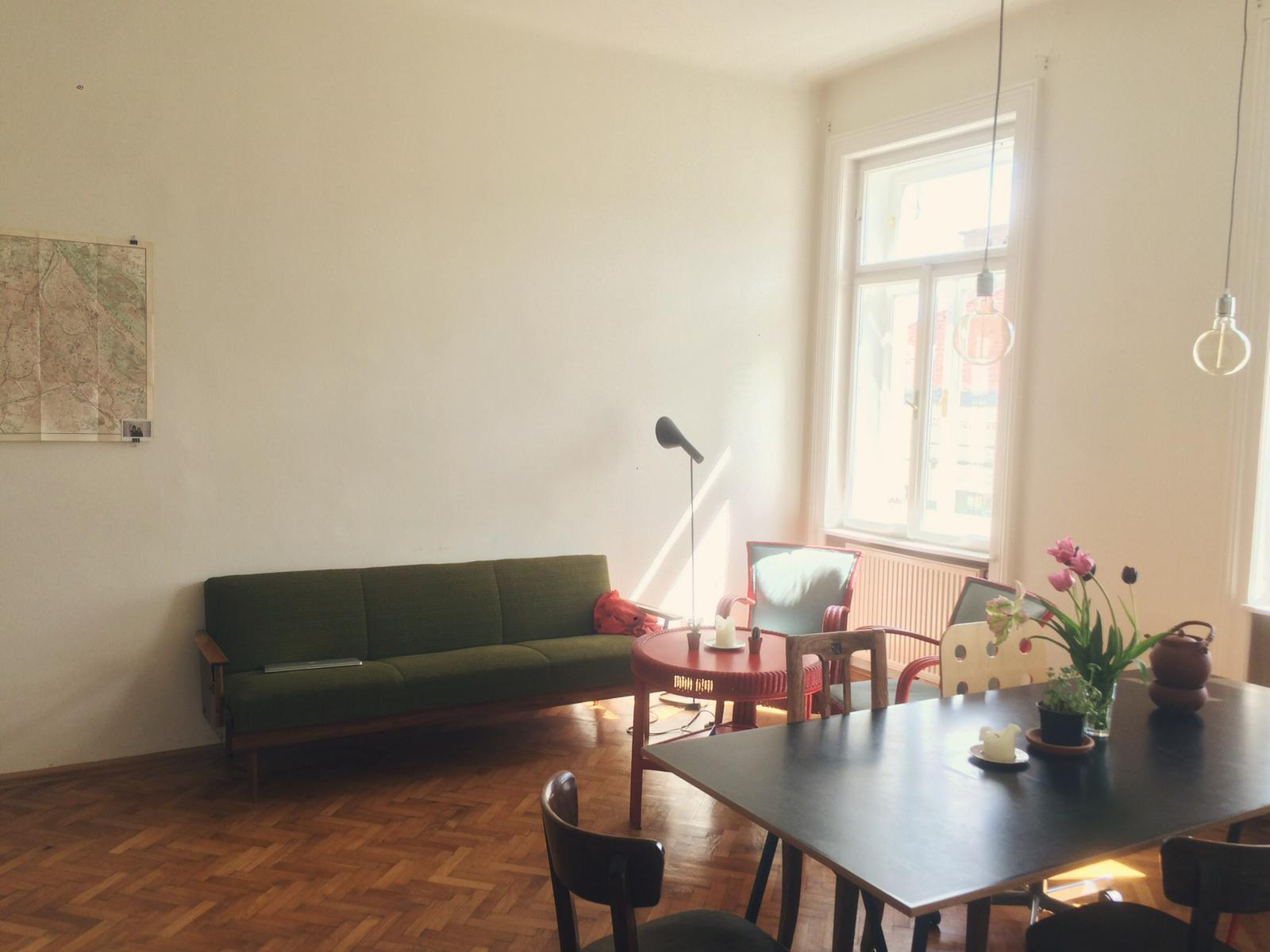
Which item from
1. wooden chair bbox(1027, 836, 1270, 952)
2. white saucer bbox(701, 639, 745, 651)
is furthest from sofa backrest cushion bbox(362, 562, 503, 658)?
wooden chair bbox(1027, 836, 1270, 952)

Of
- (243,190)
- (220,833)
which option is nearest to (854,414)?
(243,190)

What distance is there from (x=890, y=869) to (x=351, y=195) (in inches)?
155

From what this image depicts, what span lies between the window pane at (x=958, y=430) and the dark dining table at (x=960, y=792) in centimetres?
251

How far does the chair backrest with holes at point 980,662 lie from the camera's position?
10.4ft

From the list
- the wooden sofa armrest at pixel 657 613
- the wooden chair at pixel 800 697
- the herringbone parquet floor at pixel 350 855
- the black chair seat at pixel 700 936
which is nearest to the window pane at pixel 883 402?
the wooden sofa armrest at pixel 657 613

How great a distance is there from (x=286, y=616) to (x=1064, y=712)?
3.22m

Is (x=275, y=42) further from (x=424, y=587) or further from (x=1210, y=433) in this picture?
(x=1210, y=433)

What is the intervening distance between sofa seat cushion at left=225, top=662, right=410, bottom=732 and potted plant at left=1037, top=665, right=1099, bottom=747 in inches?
104

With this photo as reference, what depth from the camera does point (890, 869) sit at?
5.74ft

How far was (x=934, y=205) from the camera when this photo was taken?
218 inches

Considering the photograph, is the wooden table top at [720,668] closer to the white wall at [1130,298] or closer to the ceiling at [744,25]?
the white wall at [1130,298]

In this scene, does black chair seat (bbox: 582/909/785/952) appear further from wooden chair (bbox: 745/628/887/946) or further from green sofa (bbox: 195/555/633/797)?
green sofa (bbox: 195/555/633/797)

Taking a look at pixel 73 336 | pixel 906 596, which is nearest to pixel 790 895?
pixel 906 596

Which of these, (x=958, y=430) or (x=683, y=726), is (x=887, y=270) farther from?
(x=683, y=726)
